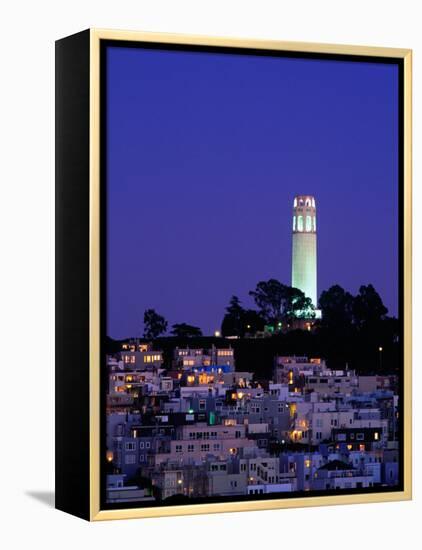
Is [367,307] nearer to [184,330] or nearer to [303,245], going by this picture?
[303,245]

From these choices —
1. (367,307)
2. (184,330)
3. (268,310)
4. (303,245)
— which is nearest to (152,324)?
(184,330)

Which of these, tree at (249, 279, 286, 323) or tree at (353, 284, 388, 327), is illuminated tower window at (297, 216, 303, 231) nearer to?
tree at (249, 279, 286, 323)

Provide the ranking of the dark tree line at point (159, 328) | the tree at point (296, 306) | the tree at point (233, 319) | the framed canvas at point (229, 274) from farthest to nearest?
the tree at point (296, 306) → the tree at point (233, 319) → the dark tree line at point (159, 328) → the framed canvas at point (229, 274)

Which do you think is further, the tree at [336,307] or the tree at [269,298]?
the tree at [336,307]

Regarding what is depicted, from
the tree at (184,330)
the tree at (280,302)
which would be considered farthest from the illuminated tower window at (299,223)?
the tree at (184,330)

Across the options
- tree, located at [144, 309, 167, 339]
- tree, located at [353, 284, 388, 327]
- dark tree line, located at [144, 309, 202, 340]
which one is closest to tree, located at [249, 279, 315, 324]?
tree, located at [353, 284, 388, 327]

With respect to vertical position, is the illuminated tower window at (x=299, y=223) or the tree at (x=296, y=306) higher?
the illuminated tower window at (x=299, y=223)

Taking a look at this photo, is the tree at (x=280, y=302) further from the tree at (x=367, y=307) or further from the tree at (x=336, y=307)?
the tree at (x=367, y=307)

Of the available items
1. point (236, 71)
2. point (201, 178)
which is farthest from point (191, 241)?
point (236, 71)
